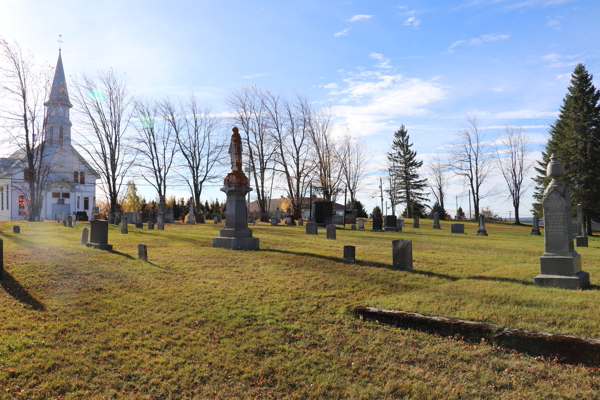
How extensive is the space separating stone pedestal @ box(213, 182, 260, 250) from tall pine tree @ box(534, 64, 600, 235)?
29.1 meters

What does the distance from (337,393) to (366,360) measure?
897 millimetres

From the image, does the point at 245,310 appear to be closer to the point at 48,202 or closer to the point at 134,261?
the point at 134,261

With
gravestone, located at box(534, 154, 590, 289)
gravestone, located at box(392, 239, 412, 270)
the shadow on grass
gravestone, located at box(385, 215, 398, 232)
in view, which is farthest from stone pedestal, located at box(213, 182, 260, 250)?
gravestone, located at box(385, 215, 398, 232)

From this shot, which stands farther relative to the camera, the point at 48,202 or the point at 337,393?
the point at 48,202

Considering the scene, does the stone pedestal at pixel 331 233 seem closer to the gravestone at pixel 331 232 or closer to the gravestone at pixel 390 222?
the gravestone at pixel 331 232

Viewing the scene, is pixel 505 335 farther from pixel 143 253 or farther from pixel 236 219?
pixel 236 219

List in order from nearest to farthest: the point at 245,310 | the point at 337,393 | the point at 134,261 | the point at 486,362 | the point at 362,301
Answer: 1. the point at 337,393
2. the point at 486,362
3. the point at 245,310
4. the point at 362,301
5. the point at 134,261

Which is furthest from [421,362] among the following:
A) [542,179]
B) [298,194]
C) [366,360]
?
[542,179]

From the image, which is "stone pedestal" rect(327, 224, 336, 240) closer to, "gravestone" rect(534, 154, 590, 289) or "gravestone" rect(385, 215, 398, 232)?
"gravestone" rect(385, 215, 398, 232)

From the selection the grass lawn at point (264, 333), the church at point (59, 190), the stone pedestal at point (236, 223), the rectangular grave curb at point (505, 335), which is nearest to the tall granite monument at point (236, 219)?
the stone pedestal at point (236, 223)

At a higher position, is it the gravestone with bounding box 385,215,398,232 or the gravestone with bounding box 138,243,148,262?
the gravestone with bounding box 385,215,398,232

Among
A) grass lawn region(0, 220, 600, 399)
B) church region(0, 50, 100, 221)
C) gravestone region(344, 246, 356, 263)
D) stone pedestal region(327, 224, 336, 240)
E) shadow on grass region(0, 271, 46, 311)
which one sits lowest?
grass lawn region(0, 220, 600, 399)

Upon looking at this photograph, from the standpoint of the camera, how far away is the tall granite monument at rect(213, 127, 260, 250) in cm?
1419

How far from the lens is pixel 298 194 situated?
41.2 m
